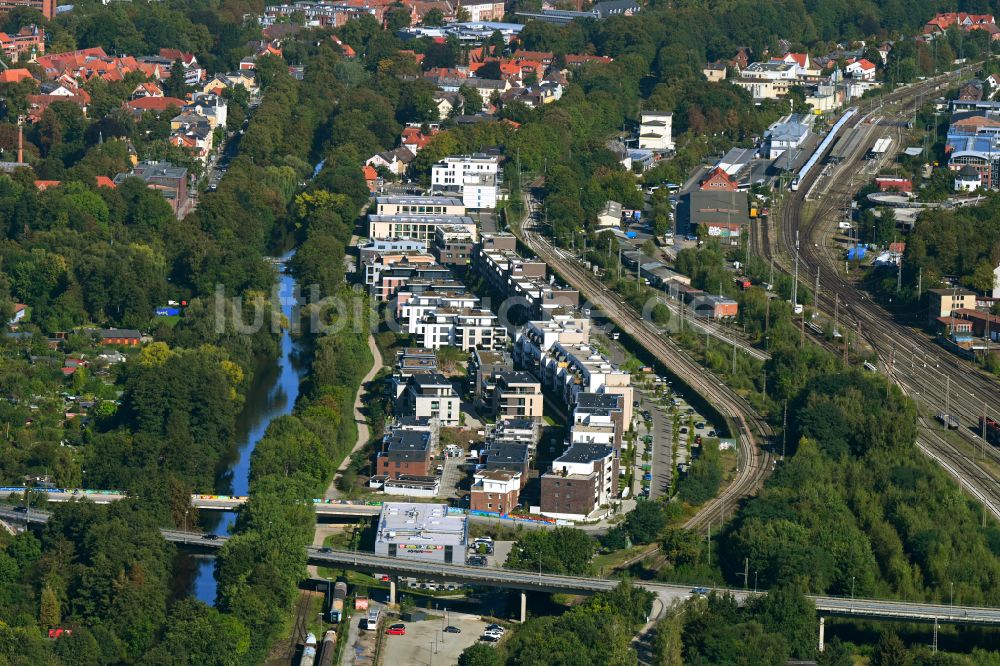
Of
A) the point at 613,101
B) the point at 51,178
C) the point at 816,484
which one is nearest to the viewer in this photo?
the point at 816,484

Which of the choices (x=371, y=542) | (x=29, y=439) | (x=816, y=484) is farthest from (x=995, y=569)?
(x=29, y=439)

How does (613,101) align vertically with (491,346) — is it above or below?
above

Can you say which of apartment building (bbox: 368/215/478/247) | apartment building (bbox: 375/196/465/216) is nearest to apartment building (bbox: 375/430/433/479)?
apartment building (bbox: 368/215/478/247)

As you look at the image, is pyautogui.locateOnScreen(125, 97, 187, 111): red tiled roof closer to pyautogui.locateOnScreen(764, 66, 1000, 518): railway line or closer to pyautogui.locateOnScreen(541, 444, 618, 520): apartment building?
pyautogui.locateOnScreen(764, 66, 1000, 518): railway line

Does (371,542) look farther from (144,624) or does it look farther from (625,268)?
(625,268)

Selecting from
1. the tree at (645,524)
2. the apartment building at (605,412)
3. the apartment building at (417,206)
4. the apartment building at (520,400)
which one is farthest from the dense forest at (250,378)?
the apartment building at (605,412)

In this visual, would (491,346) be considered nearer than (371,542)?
No

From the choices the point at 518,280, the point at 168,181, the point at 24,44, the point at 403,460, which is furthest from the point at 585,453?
the point at 24,44
